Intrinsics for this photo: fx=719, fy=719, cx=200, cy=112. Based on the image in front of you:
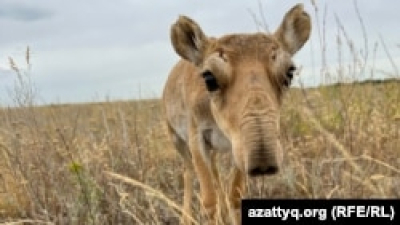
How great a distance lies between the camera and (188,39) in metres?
5.71

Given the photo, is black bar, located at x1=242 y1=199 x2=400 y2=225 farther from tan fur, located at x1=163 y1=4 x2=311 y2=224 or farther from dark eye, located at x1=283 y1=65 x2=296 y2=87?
dark eye, located at x1=283 y1=65 x2=296 y2=87

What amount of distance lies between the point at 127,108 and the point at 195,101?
704 centimetres

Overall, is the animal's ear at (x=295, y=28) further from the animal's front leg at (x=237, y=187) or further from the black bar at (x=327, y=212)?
the black bar at (x=327, y=212)

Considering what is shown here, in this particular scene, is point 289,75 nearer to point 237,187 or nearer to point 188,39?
point 188,39

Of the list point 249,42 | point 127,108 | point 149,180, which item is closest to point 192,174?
point 149,180

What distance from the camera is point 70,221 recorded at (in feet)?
19.7

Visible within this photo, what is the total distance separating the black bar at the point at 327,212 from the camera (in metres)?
3.42

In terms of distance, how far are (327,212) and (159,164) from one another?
17.2ft

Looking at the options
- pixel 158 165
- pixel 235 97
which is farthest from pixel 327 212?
pixel 158 165

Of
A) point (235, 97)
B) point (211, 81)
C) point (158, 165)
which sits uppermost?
point (211, 81)

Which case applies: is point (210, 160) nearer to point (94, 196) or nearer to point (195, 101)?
point (195, 101)

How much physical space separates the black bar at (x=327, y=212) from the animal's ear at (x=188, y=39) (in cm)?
234

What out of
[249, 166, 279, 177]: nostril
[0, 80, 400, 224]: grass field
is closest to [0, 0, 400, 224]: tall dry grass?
[0, 80, 400, 224]: grass field

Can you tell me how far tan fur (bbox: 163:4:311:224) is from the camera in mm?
3867
